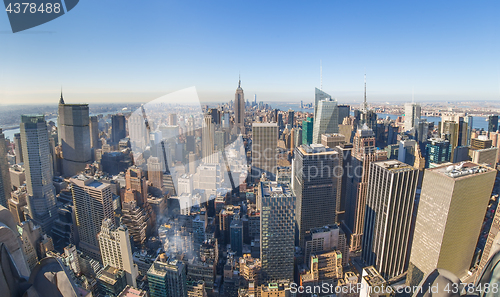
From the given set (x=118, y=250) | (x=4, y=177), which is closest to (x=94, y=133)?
(x=4, y=177)

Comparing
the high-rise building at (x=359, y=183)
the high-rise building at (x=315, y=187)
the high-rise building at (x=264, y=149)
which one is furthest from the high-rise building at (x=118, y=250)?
the high-rise building at (x=264, y=149)

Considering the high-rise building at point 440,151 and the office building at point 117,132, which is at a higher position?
the office building at point 117,132

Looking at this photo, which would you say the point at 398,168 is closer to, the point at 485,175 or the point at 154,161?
the point at 485,175

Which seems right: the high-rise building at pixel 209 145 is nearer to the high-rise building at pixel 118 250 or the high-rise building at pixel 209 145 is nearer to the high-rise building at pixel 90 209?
the high-rise building at pixel 90 209

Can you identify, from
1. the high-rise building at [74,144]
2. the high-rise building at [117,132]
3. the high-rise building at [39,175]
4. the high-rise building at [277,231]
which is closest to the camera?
the high-rise building at [277,231]

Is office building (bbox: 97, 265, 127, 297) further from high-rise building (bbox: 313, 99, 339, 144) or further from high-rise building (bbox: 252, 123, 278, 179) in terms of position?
high-rise building (bbox: 313, 99, 339, 144)

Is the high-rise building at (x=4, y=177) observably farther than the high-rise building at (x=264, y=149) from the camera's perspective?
No

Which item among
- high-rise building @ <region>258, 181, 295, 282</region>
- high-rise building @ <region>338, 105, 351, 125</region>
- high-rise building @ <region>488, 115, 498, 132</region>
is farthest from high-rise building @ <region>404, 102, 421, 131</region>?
high-rise building @ <region>258, 181, 295, 282</region>

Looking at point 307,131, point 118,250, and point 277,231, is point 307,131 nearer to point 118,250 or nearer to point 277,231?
point 277,231
